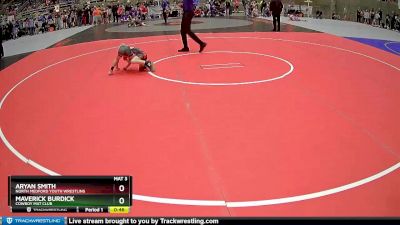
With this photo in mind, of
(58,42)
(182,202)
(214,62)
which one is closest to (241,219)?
(182,202)

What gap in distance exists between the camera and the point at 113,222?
3.19m

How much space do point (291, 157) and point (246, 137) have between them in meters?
0.89

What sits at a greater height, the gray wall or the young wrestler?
the gray wall

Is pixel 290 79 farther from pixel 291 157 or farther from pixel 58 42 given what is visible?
pixel 58 42

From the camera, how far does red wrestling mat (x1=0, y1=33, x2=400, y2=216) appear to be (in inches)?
173

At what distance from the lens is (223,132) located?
617cm

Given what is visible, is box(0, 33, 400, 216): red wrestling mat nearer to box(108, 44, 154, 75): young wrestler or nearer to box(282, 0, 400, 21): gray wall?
box(108, 44, 154, 75): young wrestler
